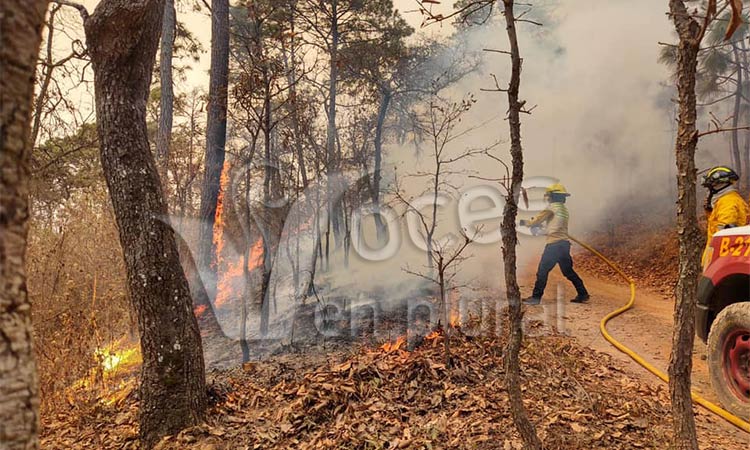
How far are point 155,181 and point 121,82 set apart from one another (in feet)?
3.65

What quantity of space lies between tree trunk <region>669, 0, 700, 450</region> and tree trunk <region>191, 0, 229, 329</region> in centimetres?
881

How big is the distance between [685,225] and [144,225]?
4940mm

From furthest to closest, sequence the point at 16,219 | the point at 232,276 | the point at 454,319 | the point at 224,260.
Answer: the point at 232,276
the point at 224,260
the point at 454,319
the point at 16,219

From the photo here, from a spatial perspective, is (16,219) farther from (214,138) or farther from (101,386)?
(214,138)

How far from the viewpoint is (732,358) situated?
13.0 feet

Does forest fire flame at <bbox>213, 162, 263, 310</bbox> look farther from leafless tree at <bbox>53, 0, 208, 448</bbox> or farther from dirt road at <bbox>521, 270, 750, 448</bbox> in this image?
dirt road at <bbox>521, 270, 750, 448</bbox>

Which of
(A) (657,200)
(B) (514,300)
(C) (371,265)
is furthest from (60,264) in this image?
(A) (657,200)

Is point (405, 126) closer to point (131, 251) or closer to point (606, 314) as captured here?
point (606, 314)

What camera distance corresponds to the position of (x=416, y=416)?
4266 millimetres

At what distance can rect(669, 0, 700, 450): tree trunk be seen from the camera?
248cm

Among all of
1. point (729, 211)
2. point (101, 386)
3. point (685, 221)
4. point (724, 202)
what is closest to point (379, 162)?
point (724, 202)

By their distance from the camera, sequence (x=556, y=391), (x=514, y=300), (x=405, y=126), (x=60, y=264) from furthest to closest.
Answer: (x=405, y=126) < (x=60, y=264) < (x=556, y=391) < (x=514, y=300)

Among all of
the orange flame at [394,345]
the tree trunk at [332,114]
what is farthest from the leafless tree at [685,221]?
the tree trunk at [332,114]

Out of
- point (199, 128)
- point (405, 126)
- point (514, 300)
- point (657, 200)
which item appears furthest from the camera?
point (657, 200)
